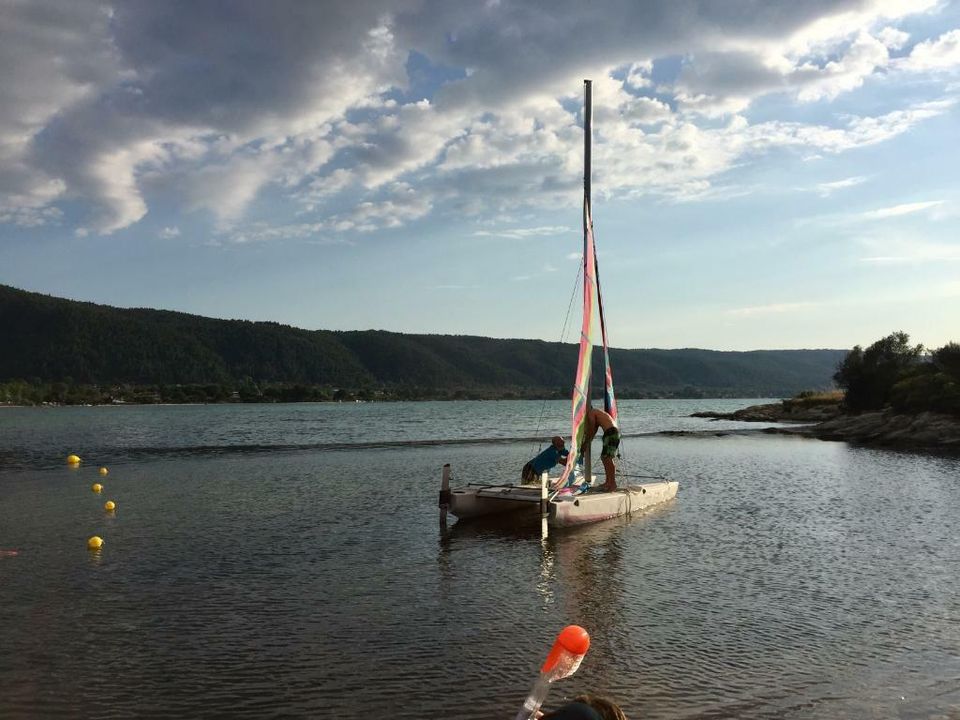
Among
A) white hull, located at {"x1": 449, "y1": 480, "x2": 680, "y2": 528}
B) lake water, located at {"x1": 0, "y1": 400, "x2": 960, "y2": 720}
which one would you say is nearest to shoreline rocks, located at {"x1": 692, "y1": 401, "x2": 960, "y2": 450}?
lake water, located at {"x1": 0, "y1": 400, "x2": 960, "y2": 720}

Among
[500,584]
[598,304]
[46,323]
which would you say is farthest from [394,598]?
[46,323]

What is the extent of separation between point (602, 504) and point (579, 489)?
834mm

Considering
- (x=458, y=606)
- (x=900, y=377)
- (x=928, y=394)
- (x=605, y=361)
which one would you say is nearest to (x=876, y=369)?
(x=900, y=377)

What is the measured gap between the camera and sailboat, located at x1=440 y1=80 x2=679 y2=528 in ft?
67.1

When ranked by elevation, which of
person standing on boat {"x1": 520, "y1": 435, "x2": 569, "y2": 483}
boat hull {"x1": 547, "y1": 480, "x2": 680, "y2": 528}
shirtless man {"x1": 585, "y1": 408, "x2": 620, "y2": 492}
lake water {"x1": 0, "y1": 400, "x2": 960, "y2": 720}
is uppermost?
shirtless man {"x1": 585, "y1": 408, "x2": 620, "y2": 492}

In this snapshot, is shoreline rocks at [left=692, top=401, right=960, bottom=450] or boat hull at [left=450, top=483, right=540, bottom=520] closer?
boat hull at [left=450, top=483, right=540, bottom=520]

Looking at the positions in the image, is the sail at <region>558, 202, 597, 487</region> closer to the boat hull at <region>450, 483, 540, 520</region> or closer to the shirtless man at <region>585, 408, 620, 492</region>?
the shirtless man at <region>585, 408, 620, 492</region>

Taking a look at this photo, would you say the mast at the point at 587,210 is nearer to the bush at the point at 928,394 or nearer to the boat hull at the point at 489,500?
the boat hull at the point at 489,500

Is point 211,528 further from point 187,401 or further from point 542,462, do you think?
point 187,401

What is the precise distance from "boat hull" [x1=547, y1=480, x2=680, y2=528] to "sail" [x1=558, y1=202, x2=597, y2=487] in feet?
2.60

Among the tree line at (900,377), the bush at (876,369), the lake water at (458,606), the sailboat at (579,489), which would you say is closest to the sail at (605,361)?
the sailboat at (579,489)

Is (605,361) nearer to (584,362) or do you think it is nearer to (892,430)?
(584,362)

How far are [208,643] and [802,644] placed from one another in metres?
8.62

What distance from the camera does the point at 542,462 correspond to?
22703 mm
